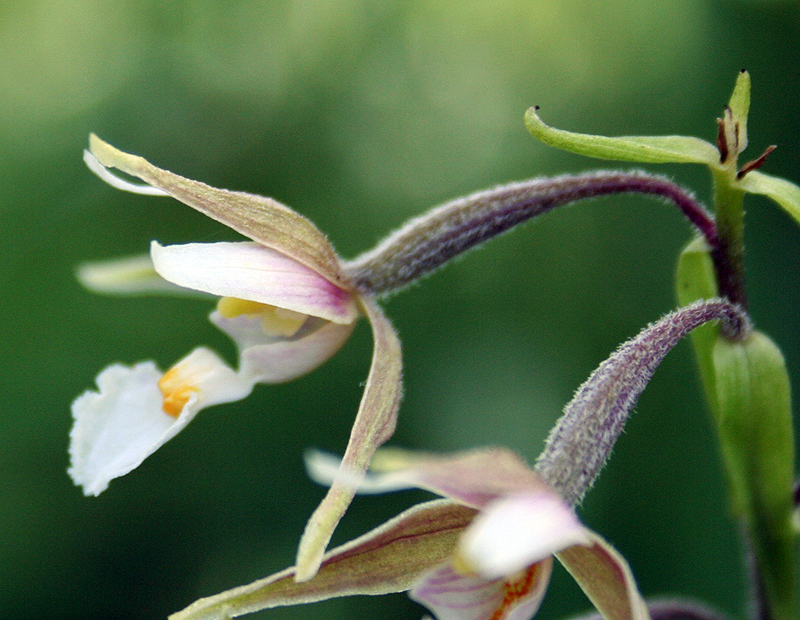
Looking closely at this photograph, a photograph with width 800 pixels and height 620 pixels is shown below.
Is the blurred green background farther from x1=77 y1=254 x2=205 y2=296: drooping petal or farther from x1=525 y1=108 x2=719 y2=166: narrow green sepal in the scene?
x1=525 y1=108 x2=719 y2=166: narrow green sepal

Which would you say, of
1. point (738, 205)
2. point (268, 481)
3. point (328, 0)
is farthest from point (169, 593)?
point (328, 0)

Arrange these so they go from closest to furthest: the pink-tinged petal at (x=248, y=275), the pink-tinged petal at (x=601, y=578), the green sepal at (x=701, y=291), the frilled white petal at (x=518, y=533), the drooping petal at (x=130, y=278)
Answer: the frilled white petal at (x=518, y=533), the pink-tinged petal at (x=601, y=578), the pink-tinged petal at (x=248, y=275), the green sepal at (x=701, y=291), the drooping petal at (x=130, y=278)

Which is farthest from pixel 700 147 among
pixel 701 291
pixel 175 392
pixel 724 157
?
pixel 175 392

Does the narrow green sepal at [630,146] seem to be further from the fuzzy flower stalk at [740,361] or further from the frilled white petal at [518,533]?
the frilled white petal at [518,533]

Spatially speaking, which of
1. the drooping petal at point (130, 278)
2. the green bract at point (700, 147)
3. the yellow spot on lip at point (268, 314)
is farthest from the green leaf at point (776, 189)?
the drooping petal at point (130, 278)

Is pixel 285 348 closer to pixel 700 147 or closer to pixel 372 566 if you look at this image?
pixel 372 566

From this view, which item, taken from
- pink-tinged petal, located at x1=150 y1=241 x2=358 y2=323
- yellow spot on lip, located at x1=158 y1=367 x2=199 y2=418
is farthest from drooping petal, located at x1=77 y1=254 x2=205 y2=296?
pink-tinged petal, located at x1=150 y1=241 x2=358 y2=323
